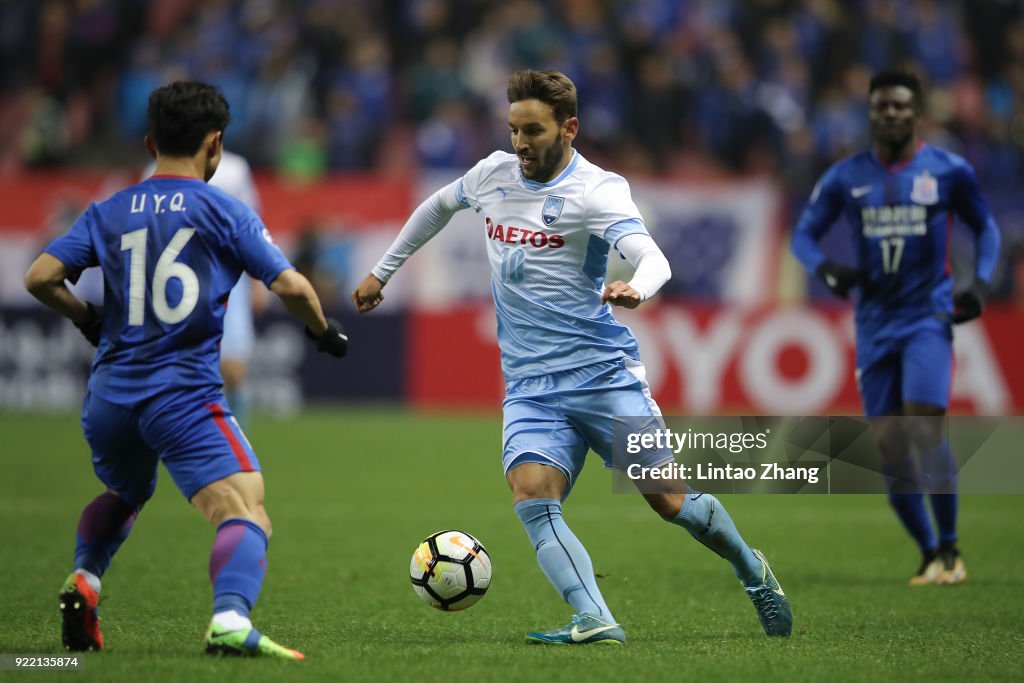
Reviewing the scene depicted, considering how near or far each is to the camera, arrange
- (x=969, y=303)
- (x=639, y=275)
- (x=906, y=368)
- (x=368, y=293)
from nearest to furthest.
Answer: (x=639, y=275)
(x=368, y=293)
(x=969, y=303)
(x=906, y=368)

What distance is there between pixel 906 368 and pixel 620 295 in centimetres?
326

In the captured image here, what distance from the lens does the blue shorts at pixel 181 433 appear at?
5070 millimetres

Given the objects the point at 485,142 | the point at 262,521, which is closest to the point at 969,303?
the point at 262,521

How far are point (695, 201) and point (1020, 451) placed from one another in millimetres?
8662

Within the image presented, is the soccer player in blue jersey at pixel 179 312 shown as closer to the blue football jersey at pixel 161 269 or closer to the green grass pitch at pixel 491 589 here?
the blue football jersey at pixel 161 269

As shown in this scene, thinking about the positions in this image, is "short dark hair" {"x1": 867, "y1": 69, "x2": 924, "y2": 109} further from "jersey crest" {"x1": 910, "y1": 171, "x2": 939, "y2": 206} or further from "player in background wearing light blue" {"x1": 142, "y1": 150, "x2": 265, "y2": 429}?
"player in background wearing light blue" {"x1": 142, "y1": 150, "x2": 265, "y2": 429}

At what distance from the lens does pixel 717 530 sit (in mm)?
5816

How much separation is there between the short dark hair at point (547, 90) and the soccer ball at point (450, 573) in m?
1.82

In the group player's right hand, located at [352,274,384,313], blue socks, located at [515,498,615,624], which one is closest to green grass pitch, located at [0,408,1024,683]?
blue socks, located at [515,498,615,624]

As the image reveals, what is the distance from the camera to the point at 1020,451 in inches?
395

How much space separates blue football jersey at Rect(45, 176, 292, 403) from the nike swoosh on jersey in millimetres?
1692

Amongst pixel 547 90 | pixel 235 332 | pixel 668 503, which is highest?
pixel 547 90

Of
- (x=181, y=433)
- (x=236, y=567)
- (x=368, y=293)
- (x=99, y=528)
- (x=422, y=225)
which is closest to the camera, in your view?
(x=236, y=567)

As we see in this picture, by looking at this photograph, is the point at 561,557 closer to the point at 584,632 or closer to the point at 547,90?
the point at 584,632
